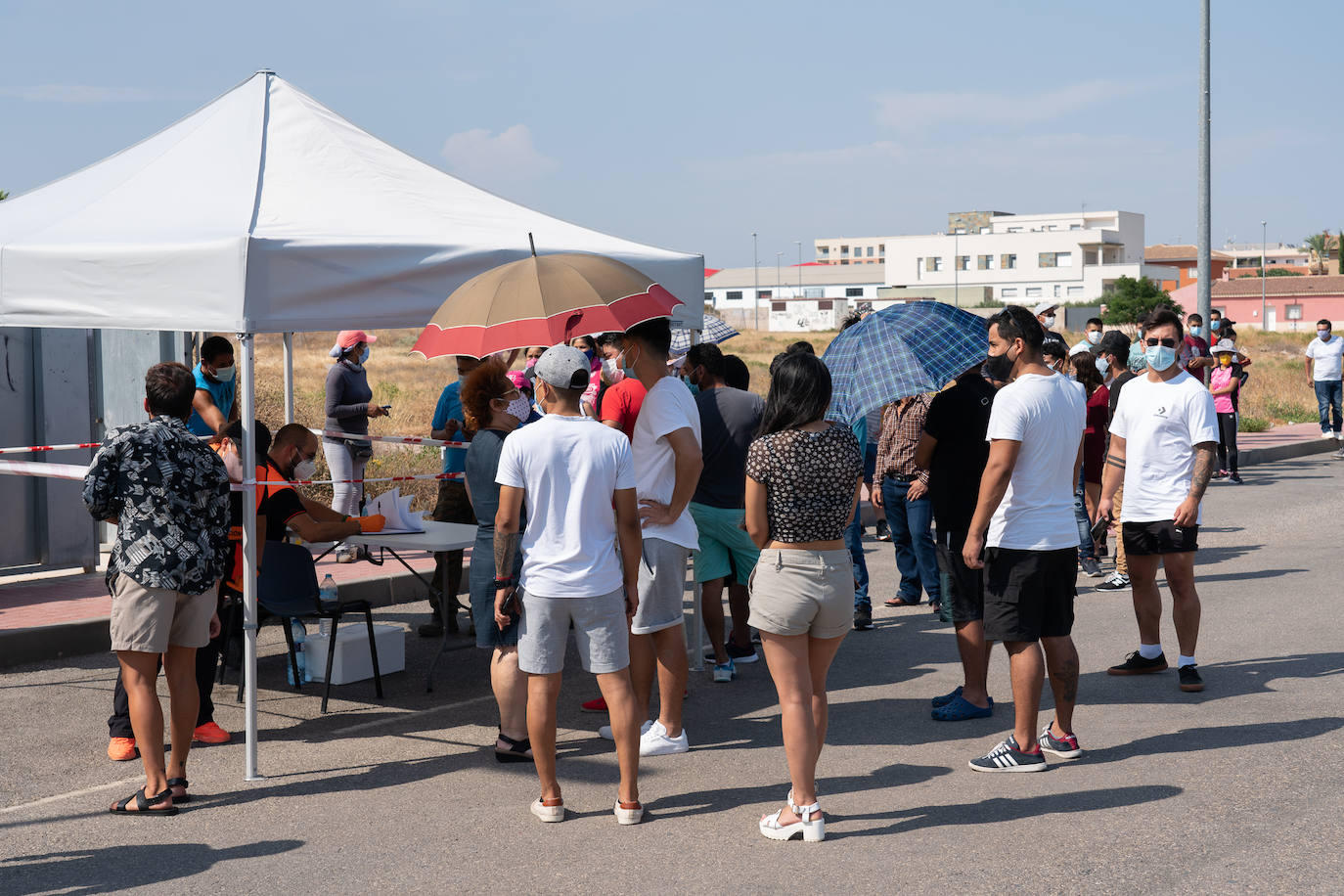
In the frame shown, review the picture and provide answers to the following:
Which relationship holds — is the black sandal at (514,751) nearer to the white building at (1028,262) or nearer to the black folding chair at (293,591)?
the black folding chair at (293,591)

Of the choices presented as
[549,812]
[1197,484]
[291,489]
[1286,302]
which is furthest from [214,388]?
[1286,302]

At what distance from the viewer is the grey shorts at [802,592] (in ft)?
16.2

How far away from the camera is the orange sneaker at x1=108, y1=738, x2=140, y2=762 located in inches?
245

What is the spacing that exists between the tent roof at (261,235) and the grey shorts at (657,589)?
1751 millimetres

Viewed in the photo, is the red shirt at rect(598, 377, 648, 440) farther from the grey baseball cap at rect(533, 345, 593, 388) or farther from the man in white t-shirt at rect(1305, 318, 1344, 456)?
the man in white t-shirt at rect(1305, 318, 1344, 456)

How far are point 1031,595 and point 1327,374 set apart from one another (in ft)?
56.7

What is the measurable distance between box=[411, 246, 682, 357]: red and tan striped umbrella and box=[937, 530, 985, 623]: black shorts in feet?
6.27

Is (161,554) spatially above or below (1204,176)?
below

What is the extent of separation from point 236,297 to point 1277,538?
10343mm

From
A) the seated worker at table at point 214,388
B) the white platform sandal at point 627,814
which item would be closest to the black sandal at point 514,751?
the white platform sandal at point 627,814

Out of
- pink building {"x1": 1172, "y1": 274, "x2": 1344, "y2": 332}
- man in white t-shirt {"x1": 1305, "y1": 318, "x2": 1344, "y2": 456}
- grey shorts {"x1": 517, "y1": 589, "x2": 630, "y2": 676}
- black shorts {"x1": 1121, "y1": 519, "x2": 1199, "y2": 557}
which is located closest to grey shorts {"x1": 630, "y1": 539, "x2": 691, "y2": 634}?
grey shorts {"x1": 517, "y1": 589, "x2": 630, "y2": 676}

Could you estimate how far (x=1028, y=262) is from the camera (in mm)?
111688

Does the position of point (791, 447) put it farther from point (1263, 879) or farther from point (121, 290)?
point (121, 290)

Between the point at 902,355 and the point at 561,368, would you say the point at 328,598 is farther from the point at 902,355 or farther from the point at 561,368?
the point at 902,355
